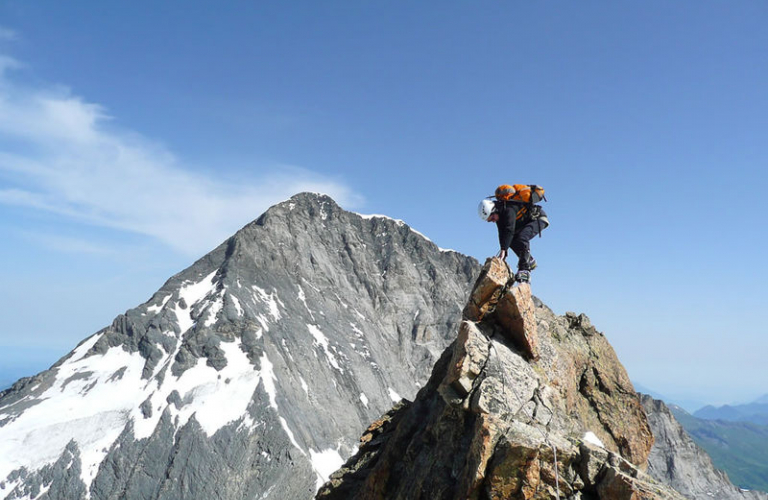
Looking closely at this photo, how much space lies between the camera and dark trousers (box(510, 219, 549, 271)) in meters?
15.8

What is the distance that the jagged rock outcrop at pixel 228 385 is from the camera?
79812mm

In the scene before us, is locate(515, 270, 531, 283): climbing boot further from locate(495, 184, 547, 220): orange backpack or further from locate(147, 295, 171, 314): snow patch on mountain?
locate(147, 295, 171, 314): snow patch on mountain

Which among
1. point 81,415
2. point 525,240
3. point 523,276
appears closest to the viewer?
point 523,276

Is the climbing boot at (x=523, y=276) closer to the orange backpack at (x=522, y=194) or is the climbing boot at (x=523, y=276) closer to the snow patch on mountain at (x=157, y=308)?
the orange backpack at (x=522, y=194)

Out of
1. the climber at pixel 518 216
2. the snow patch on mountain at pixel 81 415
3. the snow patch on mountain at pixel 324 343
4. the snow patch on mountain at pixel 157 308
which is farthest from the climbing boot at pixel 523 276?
the snow patch on mountain at pixel 157 308

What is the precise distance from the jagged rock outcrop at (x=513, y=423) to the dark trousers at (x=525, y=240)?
2.46ft

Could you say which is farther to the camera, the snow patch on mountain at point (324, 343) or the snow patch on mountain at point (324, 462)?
the snow patch on mountain at point (324, 343)

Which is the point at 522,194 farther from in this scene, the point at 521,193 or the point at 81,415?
the point at 81,415

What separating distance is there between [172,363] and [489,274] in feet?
314

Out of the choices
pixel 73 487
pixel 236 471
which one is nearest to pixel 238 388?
pixel 236 471

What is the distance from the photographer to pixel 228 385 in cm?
9225

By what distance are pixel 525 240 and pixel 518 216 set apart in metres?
0.82

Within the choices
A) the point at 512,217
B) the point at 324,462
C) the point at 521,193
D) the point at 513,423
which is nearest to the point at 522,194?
the point at 521,193

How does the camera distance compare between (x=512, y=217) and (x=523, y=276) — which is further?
(x=512, y=217)
